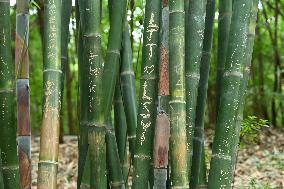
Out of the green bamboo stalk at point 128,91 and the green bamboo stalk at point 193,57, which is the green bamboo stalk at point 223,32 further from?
the green bamboo stalk at point 128,91

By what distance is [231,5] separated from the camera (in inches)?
58.8

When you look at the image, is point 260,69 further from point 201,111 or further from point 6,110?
point 6,110

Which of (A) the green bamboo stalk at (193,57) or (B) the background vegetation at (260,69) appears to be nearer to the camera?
(A) the green bamboo stalk at (193,57)

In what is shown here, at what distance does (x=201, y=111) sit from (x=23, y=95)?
0.54 m

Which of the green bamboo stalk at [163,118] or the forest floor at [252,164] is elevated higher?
the green bamboo stalk at [163,118]

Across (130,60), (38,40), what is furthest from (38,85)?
(130,60)

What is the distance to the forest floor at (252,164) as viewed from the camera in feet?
10.3

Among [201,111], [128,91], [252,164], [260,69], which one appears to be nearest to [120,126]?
[128,91]

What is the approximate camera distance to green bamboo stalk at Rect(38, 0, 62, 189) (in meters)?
1.23

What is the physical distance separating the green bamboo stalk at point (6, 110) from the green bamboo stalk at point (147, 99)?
1.14 feet

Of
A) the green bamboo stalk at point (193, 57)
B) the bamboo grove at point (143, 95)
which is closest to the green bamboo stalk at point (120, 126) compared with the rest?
the bamboo grove at point (143, 95)

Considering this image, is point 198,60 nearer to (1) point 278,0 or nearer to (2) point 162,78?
(2) point 162,78

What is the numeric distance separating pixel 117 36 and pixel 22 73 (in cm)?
29

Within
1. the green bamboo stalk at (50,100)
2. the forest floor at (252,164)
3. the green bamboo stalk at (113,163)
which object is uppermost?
the green bamboo stalk at (50,100)
